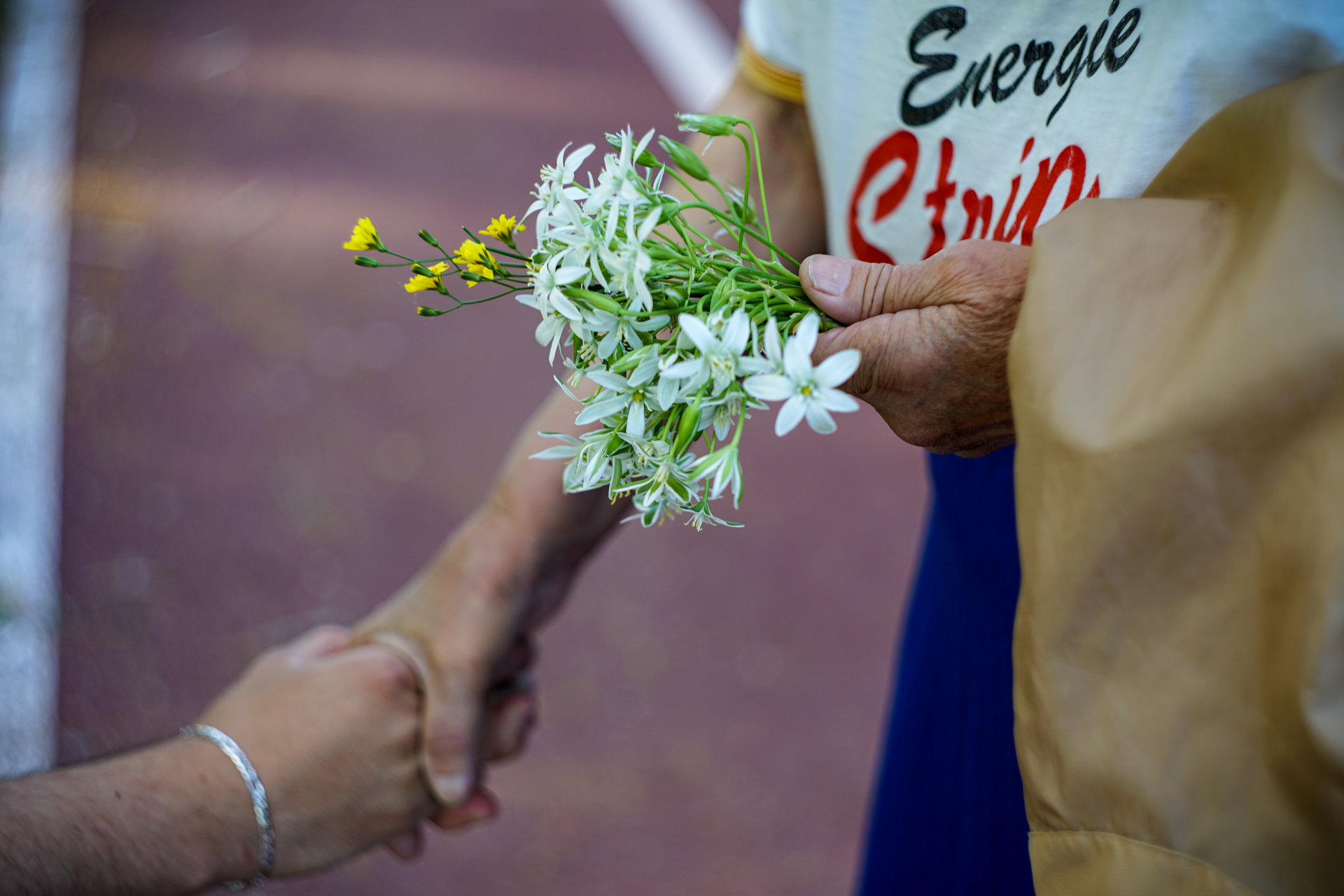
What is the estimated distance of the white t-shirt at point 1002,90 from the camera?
0.83 metres

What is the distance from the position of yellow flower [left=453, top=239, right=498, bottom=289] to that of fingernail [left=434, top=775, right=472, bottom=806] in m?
0.91

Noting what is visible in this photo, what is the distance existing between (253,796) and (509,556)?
0.50m

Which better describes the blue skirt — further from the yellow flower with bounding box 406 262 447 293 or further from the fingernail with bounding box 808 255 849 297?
the yellow flower with bounding box 406 262 447 293

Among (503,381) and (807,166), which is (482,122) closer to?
(503,381)

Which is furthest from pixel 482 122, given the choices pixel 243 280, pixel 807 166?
pixel 807 166

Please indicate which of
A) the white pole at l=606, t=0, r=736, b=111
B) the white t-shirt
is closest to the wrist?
the white t-shirt

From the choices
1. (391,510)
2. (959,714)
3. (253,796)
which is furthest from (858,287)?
(391,510)

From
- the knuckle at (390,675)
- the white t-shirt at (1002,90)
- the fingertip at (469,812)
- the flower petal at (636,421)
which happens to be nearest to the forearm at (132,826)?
the knuckle at (390,675)

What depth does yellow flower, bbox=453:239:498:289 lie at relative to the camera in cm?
94

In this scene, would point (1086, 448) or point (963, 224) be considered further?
point (963, 224)

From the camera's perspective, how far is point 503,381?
4.26 meters

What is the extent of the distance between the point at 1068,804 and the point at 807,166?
1.00m

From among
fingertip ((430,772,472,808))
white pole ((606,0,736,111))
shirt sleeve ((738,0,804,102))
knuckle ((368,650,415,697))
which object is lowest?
fingertip ((430,772,472,808))

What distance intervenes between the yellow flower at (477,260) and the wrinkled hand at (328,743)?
2.65 feet
